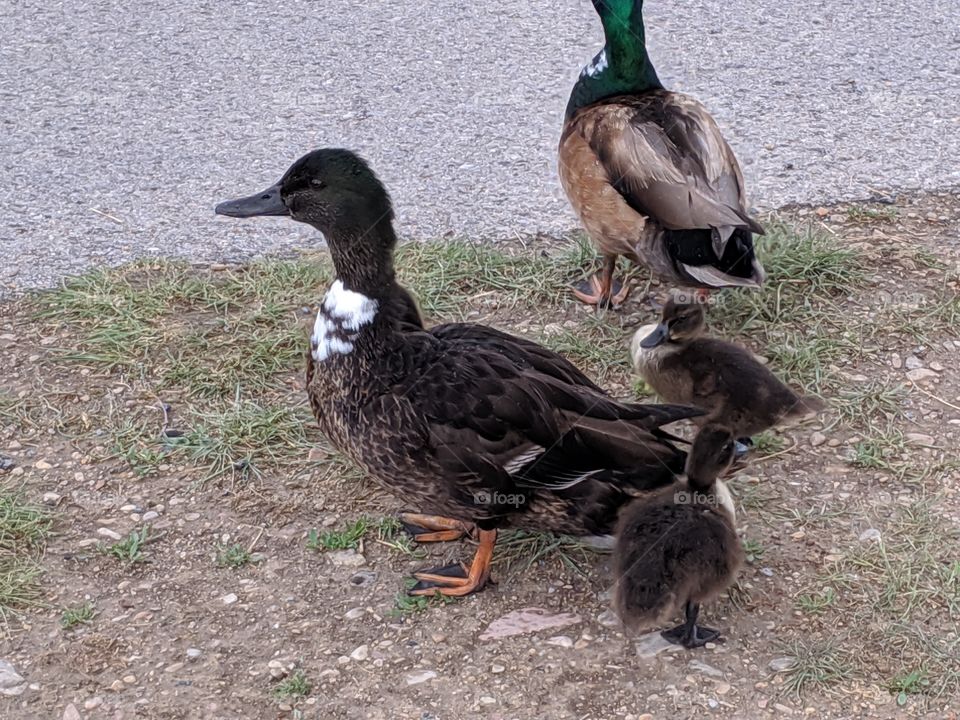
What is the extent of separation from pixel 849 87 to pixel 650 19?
1.24 meters

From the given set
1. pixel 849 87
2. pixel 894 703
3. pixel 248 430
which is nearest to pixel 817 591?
pixel 894 703

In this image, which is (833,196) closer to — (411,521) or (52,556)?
(411,521)

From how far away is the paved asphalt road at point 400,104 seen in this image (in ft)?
17.8

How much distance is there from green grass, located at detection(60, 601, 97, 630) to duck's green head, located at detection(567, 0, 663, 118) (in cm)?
276

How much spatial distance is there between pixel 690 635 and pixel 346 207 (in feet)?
5.16

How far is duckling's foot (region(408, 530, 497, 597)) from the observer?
353 centimetres

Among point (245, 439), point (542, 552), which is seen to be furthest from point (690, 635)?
point (245, 439)

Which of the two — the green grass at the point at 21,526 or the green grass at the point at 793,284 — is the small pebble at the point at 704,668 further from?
the green grass at the point at 21,526

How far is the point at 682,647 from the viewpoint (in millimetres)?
3318

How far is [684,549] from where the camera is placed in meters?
3.21

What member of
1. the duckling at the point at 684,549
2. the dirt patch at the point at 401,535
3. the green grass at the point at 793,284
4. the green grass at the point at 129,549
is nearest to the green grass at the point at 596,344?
the dirt patch at the point at 401,535

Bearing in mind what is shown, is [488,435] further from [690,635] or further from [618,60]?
[618,60]

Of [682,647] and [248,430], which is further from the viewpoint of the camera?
[248,430]

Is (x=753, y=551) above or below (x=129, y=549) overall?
below
